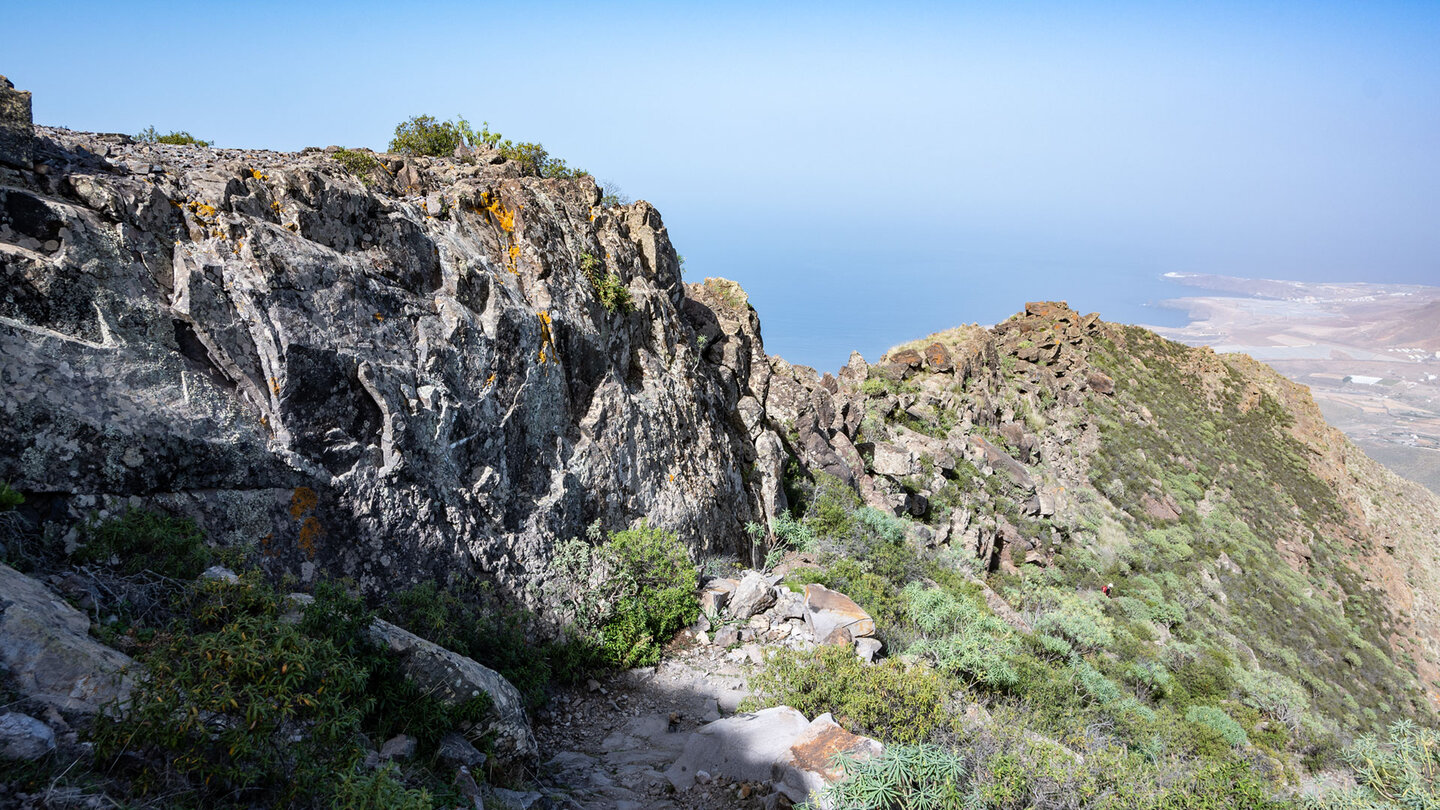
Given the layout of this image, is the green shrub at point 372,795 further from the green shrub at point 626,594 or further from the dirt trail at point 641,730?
the green shrub at point 626,594

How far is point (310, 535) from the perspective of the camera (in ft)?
23.4

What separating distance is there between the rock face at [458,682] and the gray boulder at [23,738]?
8.09 feet

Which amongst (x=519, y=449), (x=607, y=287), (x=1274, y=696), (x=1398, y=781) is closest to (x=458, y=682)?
(x=519, y=449)

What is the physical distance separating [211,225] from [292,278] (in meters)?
0.94

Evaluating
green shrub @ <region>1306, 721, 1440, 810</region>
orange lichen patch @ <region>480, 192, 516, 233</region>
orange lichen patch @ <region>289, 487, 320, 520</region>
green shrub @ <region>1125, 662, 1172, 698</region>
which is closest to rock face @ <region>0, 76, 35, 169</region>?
orange lichen patch @ <region>289, 487, 320, 520</region>

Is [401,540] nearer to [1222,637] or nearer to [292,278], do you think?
[292,278]

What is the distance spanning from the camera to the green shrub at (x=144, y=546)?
529 cm

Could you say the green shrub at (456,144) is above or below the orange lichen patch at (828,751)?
above

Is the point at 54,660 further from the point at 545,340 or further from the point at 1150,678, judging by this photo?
the point at 1150,678

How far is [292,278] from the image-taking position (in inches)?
293

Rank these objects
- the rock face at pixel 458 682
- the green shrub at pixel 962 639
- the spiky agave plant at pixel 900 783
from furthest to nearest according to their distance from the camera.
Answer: the green shrub at pixel 962 639 → the rock face at pixel 458 682 → the spiky agave plant at pixel 900 783

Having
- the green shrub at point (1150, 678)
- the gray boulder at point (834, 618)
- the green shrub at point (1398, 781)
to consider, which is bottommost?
the green shrub at point (1150, 678)

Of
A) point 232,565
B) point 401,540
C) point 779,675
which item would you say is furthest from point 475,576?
point 779,675

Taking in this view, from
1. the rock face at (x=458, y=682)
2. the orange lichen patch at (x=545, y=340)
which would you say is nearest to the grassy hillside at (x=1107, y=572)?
the rock face at (x=458, y=682)
